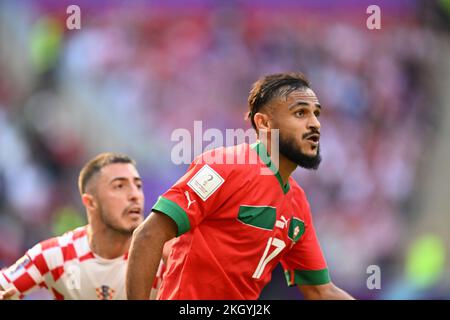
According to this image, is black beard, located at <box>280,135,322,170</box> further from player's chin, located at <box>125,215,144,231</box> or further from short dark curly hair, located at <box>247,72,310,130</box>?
player's chin, located at <box>125,215,144,231</box>

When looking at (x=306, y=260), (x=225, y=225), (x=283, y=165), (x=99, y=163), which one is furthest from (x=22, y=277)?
(x=283, y=165)

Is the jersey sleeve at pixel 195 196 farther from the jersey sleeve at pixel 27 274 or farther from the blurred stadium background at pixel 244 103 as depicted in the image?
the blurred stadium background at pixel 244 103

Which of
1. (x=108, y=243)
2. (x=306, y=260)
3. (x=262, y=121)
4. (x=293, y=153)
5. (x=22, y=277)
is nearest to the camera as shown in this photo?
(x=293, y=153)

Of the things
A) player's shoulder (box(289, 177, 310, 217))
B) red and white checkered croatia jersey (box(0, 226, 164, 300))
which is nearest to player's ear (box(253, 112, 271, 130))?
player's shoulder (box(289, 177, 310, 217))

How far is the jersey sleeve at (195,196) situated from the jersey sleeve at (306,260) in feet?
2.26

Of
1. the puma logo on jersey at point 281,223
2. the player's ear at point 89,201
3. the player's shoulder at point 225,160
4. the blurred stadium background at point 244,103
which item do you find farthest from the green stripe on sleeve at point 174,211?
the blurred stadium background at point 244,103

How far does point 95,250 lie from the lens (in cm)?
507

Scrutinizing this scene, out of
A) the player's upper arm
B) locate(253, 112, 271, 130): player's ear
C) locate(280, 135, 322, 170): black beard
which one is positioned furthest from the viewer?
the player's upper arm

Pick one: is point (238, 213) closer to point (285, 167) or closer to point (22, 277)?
point (285, 167)

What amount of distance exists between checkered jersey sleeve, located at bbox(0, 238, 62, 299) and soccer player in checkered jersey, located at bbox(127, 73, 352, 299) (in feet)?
4.48

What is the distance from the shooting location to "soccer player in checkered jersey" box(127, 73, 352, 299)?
3359mm

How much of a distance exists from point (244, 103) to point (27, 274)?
4617 millimetres

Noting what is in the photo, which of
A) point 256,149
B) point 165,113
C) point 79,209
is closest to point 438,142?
point 165,113

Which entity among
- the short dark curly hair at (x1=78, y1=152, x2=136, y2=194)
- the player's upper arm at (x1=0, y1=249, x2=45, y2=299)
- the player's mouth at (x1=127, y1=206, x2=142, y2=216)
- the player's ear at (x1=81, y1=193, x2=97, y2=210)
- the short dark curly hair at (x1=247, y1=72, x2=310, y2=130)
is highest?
the short dark curly hair at (x1=247, y1=72, x2=310, y2=130)
